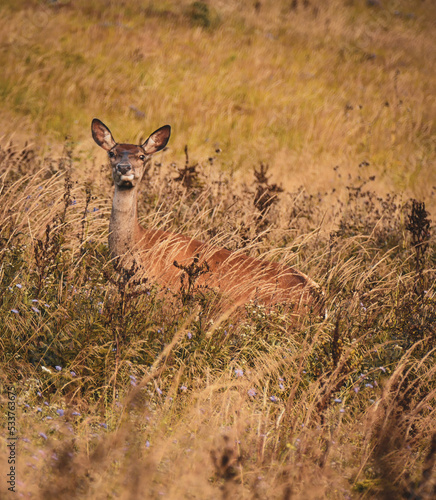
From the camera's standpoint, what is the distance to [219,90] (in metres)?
12.4

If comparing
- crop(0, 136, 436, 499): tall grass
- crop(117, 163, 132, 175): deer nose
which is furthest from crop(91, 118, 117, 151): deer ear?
Answer: crop(0, 136, 436, 499): tall grass

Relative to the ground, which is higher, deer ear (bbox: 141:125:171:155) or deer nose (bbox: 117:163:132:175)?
deer ear (bbox: 141:125:171:155)

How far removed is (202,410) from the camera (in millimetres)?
3016

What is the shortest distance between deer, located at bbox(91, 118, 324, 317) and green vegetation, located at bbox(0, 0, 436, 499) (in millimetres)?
176

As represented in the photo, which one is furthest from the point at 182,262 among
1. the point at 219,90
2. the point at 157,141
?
the point at 219,90

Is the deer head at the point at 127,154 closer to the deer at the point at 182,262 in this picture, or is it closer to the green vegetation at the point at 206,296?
the deer at the point at 182,262

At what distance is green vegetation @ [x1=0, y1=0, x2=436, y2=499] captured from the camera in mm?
2598

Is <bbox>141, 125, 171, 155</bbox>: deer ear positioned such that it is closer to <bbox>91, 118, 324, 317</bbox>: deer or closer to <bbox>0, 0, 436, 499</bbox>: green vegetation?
<bbox>91, 118, 324, 317</bbox>: deer

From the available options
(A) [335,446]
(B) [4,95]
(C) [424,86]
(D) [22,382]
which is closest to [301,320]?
(A) [335,446]

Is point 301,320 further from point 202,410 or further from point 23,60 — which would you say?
point 23,60

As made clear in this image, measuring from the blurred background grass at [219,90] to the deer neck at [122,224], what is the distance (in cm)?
342

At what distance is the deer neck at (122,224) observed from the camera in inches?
192

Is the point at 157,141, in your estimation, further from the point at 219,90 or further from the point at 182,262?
the point at 219,90

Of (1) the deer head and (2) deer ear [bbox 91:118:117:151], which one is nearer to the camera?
(1) the deer head
